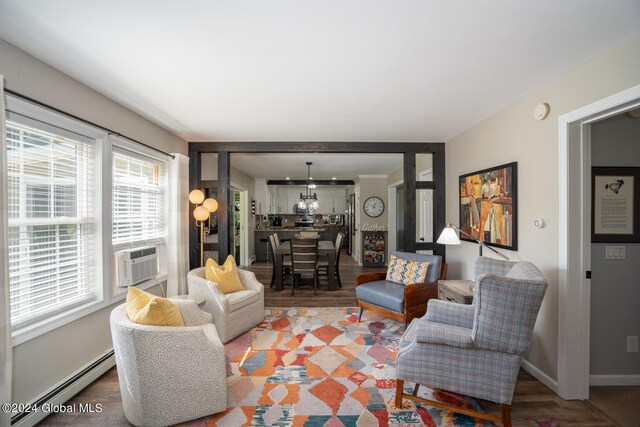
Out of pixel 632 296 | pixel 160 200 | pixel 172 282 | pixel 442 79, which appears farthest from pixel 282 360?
pixel 632 296

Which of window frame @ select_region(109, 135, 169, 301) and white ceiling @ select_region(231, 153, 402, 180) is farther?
white ceiling @ select_region(231, 153, 402, 180)

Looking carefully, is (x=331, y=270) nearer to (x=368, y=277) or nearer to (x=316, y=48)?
(x=368, y=277)

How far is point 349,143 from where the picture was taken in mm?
3879

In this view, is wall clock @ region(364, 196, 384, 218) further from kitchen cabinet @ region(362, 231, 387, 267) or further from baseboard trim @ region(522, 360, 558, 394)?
baseboard trim @ region(522, 360, 558, 394)

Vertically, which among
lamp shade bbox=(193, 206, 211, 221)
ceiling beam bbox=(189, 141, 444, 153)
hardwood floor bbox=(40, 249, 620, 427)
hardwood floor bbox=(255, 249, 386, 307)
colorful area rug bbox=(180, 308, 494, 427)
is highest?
ceiling beam bbox=(189, 141, 444, 153)

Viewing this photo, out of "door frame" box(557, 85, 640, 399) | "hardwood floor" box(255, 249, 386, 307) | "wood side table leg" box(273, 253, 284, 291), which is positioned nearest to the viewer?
"door frame" box(557, 85, 640, 399)

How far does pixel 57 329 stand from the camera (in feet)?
6.38

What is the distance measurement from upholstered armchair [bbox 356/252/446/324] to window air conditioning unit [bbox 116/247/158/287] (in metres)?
2.42

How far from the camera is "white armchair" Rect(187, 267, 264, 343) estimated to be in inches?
110

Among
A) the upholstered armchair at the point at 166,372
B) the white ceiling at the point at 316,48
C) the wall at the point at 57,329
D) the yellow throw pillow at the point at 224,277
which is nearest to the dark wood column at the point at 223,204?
the yellow throw pillow at the point at 224,277

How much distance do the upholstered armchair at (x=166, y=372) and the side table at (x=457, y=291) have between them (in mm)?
2155

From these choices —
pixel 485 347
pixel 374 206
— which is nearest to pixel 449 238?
pixel 485 347

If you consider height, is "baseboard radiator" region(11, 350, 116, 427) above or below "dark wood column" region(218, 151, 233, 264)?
below

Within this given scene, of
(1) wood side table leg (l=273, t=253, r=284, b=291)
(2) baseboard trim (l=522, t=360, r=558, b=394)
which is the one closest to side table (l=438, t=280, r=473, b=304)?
(2) baseboard trim (l=522, t=360, r=558, b=394)
